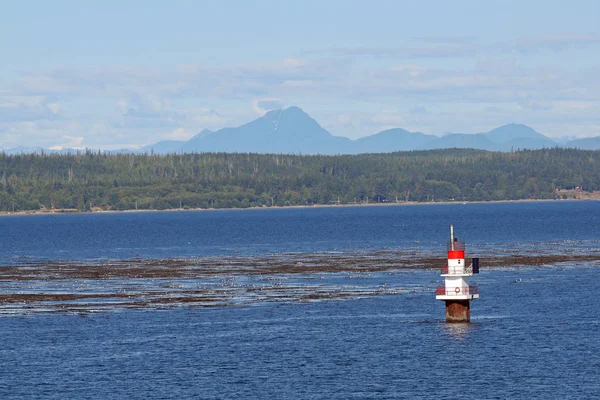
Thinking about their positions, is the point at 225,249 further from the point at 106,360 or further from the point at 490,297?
the point at 106,360

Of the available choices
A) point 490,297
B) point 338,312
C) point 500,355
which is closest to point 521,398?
point 500,355

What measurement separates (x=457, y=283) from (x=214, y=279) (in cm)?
3857

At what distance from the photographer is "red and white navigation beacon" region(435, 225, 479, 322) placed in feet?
223

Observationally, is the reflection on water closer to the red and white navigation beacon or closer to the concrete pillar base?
the concrete pillar base

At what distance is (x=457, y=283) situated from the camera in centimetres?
6831

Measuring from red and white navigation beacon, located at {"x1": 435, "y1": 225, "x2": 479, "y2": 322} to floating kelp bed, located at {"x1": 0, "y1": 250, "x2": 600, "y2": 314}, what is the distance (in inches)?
647

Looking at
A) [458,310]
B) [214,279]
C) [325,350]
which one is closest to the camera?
[325,350]

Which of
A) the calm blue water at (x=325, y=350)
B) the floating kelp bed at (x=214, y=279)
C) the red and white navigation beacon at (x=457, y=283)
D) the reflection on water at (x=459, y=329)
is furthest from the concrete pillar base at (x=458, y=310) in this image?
the floating kelp bed at (x=214, y=279)

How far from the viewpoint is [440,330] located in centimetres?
6794

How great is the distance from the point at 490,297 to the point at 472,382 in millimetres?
31723

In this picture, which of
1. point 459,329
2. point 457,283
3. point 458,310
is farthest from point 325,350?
point 458,310

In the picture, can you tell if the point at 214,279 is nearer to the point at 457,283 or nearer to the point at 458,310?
→ the point at 458,310

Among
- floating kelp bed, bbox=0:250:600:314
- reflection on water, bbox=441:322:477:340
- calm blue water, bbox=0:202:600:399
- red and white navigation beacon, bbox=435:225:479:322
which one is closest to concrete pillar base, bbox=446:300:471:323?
red and white navigation beacon, bbox=435:225:479:322

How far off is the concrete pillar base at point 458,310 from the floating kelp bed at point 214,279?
15.9m
